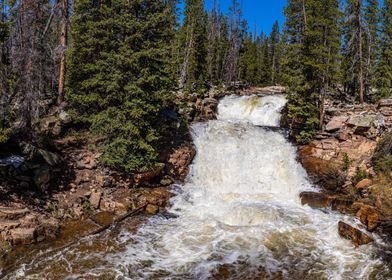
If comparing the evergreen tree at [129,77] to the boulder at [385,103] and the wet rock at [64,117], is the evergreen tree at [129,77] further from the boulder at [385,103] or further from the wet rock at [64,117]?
the boulder at [385,103]

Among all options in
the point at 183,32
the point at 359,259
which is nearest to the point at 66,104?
the point at 359,259

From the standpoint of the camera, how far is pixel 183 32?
161ft

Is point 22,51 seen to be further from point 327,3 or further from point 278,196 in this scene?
point 327,3

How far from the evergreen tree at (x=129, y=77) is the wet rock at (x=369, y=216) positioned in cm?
1055

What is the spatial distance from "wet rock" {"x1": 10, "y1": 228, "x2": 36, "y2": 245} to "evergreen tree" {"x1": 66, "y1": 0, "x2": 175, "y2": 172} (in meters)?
5.59

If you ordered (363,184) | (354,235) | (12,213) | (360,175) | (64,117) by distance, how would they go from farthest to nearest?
(64,117) → (360,175) → (363,184) → (354,235) → (12,213)

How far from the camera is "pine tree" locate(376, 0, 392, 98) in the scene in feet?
105

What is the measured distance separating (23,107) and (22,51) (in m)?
2.21

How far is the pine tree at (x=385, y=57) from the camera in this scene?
3206cm

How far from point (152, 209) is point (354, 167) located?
40.9 ft

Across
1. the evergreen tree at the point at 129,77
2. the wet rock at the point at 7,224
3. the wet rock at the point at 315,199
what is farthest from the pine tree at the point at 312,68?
the wet rock at the point at 7,224

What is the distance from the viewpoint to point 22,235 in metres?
11.3

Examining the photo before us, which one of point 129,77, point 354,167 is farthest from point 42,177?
point 354,167

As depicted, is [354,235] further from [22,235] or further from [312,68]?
[312,68]
